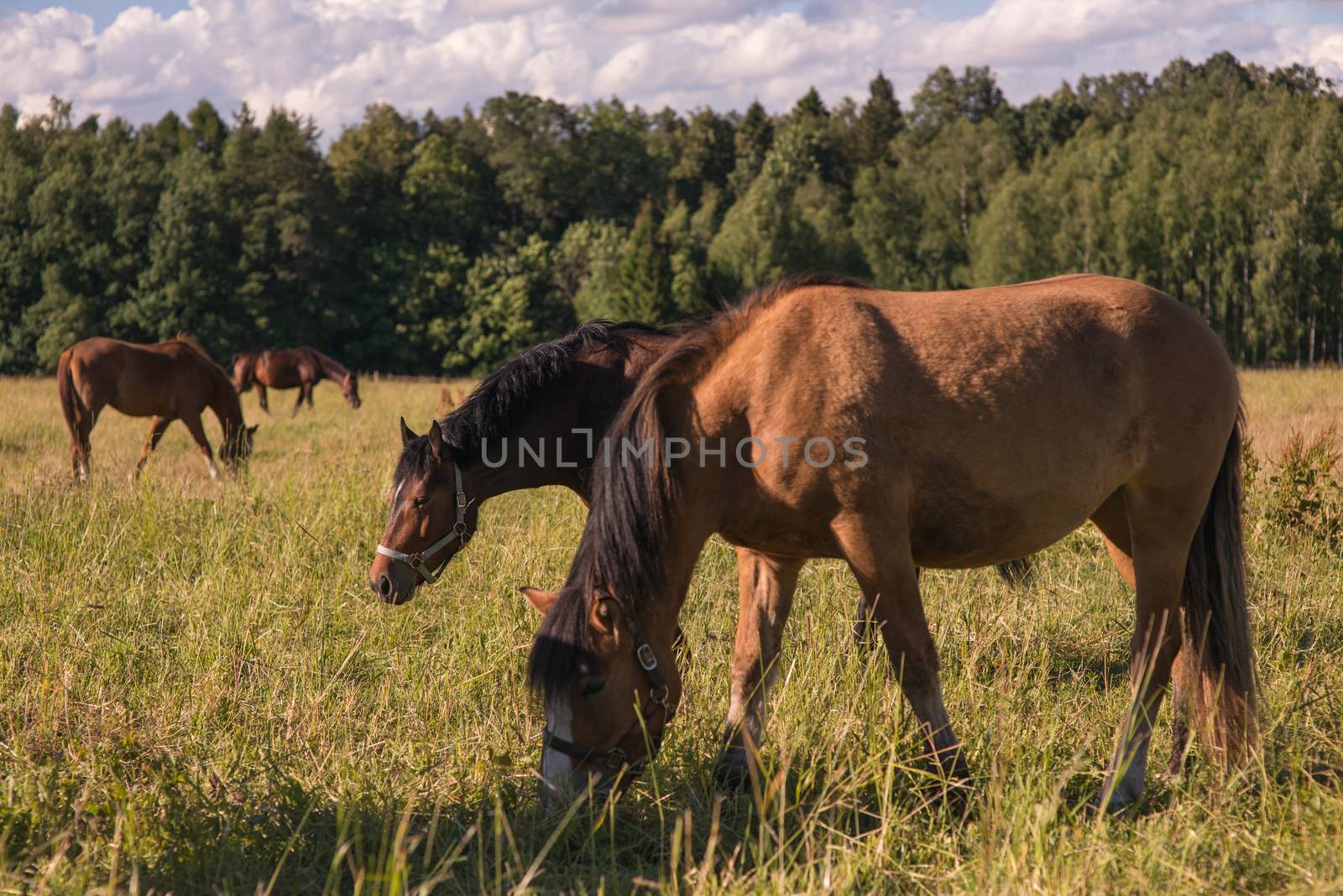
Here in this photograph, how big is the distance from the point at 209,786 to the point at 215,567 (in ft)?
9.30

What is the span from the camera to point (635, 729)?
329 cm

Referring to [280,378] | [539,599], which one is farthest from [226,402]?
[280,378]

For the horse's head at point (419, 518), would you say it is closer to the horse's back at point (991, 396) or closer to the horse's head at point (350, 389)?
the horse's back at point (991, 396)

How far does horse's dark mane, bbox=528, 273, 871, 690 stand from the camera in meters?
3.15

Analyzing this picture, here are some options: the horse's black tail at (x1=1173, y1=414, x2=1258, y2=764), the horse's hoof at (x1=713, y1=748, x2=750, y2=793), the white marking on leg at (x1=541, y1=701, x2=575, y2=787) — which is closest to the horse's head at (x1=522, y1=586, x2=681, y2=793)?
the white marking on leg at (x1=541, y1=701, x2=575, y2=787)

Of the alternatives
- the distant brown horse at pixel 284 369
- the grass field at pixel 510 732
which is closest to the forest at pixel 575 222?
the distant brown horse at pixel 284 369

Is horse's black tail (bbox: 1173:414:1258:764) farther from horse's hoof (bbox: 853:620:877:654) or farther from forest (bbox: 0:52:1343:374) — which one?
forest (bbox: 0:52:1343:374)

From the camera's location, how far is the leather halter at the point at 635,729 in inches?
125

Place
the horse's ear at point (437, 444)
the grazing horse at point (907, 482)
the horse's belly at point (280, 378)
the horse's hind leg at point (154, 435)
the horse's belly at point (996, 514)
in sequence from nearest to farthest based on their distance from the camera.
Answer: the grazing horse at point (907, 482), the horse's belly at point (996, 514), the horse's ear at point (437, 444), the horse's hind leg at point (154, 435), the horse's belly at point (280, 378)

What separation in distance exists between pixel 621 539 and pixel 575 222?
192 feet

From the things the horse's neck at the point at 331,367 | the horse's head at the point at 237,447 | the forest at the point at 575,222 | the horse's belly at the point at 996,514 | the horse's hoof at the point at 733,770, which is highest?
the forest at the point at 575,222

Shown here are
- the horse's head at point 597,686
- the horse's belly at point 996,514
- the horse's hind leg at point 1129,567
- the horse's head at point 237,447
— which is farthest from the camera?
the horse's head at point 237,447

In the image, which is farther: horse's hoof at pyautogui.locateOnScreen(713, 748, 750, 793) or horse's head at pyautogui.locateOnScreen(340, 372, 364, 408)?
horse's head at pyautogui.locateOnScreen(340, 372, 364, 408)

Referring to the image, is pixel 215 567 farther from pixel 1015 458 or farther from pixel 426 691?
pixel 1015 458
